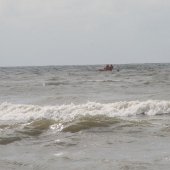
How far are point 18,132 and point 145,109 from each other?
20.0 ft

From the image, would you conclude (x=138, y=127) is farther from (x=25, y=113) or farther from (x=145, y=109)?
(x=25, y=113)

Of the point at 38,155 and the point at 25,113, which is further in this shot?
the point at 25,113

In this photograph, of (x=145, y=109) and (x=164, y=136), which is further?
(x=145, y=109)

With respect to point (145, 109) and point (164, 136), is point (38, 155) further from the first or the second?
point (145, 109)

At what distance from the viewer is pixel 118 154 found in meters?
8.53

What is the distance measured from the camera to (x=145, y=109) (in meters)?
16.5

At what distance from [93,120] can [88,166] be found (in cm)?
525

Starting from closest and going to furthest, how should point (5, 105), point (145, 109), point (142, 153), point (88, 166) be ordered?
point (88, 166) → point (142, 153) → point (145, 109) → point (5, 105)

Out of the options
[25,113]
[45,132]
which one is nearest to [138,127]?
[45,132]

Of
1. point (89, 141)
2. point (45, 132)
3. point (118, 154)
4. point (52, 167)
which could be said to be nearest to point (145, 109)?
point (45, 132)

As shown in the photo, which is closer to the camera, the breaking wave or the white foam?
the breaking wave

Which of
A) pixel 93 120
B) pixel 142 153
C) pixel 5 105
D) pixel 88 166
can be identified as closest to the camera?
pixel 88 166

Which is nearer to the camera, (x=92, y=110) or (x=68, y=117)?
(x=68, y=117)

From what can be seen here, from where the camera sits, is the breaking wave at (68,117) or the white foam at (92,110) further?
the white foam at (92,110)
